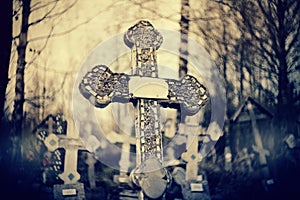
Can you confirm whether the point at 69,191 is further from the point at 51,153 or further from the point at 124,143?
the point at 124,143

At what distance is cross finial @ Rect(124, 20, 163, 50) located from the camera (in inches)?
194

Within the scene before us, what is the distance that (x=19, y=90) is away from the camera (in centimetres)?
553

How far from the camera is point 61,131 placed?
5.60 meters

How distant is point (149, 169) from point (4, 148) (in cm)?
212

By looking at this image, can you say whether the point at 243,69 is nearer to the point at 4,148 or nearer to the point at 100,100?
the point at 100,100

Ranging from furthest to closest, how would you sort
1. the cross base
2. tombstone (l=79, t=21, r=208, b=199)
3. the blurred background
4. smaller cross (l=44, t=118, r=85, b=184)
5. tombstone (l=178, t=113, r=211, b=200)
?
1. the blurred background
2. tombstone (l=178, t=113, r=211, b=200)
3. smaller cross (l=44, t=118, r=85, b=184)
4. the cross base
5. tombstone (l=79, t=21, r=208, b=199)

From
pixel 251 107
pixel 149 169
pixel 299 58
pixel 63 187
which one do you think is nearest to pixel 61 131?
pixel 63 187

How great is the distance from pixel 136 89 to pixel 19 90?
1.89 m

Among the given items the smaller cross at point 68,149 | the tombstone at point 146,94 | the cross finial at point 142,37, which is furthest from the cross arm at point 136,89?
the smaller cross at point 68,149

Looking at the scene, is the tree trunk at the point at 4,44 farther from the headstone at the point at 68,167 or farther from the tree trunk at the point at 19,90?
the tree trunk at the point at 19,90

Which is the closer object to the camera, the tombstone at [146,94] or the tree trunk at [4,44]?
the tree trunk at [4,44]

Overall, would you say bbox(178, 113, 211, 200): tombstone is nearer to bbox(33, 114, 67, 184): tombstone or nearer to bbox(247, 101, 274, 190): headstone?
bbox(247, 101, 274, 190): headstone

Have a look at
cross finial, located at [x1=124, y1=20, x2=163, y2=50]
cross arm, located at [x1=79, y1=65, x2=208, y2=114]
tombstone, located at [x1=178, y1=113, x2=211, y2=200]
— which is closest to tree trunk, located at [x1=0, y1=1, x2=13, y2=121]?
cross arm, located at [x1=79, y1=65, x2=208, y2=114]

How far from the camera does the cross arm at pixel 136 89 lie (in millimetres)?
4586
